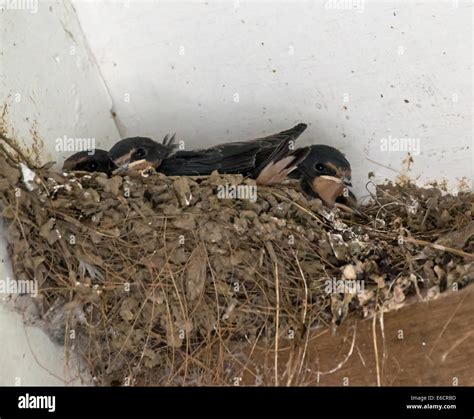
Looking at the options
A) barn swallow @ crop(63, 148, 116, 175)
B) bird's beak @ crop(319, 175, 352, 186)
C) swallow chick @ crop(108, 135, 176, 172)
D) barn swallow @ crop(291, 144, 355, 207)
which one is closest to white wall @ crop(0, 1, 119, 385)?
barn swallow @ crop(63, 148, 116, 175)

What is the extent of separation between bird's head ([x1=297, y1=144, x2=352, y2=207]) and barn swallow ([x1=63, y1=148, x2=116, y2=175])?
0.90m

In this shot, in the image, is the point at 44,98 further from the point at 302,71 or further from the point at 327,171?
the point at 327,171

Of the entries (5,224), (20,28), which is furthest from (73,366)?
(20,28)

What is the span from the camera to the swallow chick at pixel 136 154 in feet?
12.7

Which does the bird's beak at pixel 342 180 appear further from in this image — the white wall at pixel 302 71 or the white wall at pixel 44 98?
the white wall at pixel 44 98

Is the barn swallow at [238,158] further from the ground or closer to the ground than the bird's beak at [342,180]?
further from the ground

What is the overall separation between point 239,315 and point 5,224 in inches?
37.0

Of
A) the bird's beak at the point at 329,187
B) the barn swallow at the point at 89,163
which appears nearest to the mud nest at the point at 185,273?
the barn swallow at the point at 89,163

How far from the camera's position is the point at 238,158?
3904 mm

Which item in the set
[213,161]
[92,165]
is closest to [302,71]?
[213,161]

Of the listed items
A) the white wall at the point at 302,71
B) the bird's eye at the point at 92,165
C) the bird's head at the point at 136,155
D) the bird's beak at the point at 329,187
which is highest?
the white wall at the point at 302,71

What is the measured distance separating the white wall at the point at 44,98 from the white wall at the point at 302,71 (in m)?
0.10

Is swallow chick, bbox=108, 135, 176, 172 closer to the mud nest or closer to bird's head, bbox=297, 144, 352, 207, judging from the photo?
the mud nest
